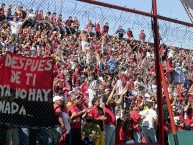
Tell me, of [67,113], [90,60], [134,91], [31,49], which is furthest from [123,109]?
[31,49]

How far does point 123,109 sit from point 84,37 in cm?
198

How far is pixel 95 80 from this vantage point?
432 inches

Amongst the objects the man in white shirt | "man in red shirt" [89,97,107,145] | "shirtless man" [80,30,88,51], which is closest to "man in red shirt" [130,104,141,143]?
the man in white shirt

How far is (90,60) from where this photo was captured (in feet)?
36.2

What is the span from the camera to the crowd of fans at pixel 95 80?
29.2ft

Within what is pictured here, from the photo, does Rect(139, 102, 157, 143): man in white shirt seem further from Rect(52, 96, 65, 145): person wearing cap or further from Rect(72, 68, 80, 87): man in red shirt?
Rect(52, 96, 65, 145): person wearing cap

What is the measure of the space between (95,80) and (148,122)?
1.73 meters

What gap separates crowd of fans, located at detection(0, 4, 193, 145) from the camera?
29.2ft

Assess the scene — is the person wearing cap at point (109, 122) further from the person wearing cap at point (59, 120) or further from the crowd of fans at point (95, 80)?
the person wearing cap at point (59, 120)

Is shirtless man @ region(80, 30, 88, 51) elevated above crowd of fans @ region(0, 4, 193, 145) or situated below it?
above

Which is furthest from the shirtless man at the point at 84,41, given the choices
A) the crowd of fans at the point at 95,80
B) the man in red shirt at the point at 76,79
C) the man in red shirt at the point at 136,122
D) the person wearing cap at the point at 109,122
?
the man in red shirt at the point at 136,122

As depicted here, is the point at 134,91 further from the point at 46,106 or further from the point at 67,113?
the point at 46,106

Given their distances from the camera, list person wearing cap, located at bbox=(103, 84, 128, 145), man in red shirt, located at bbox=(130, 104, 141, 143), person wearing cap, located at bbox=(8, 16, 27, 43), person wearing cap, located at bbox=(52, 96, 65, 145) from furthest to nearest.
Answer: man in red shirt, located at bbox=(130, 104, 141, 143)
person wearing cap, located at bbox=(103, 84, 128, 145)
person wearing cap, located at bbox=(8, 16, 27, 43)
person wearing cap, located at bbox=(52, 96, 65, 145)

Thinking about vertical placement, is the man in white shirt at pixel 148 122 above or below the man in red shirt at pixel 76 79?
below
